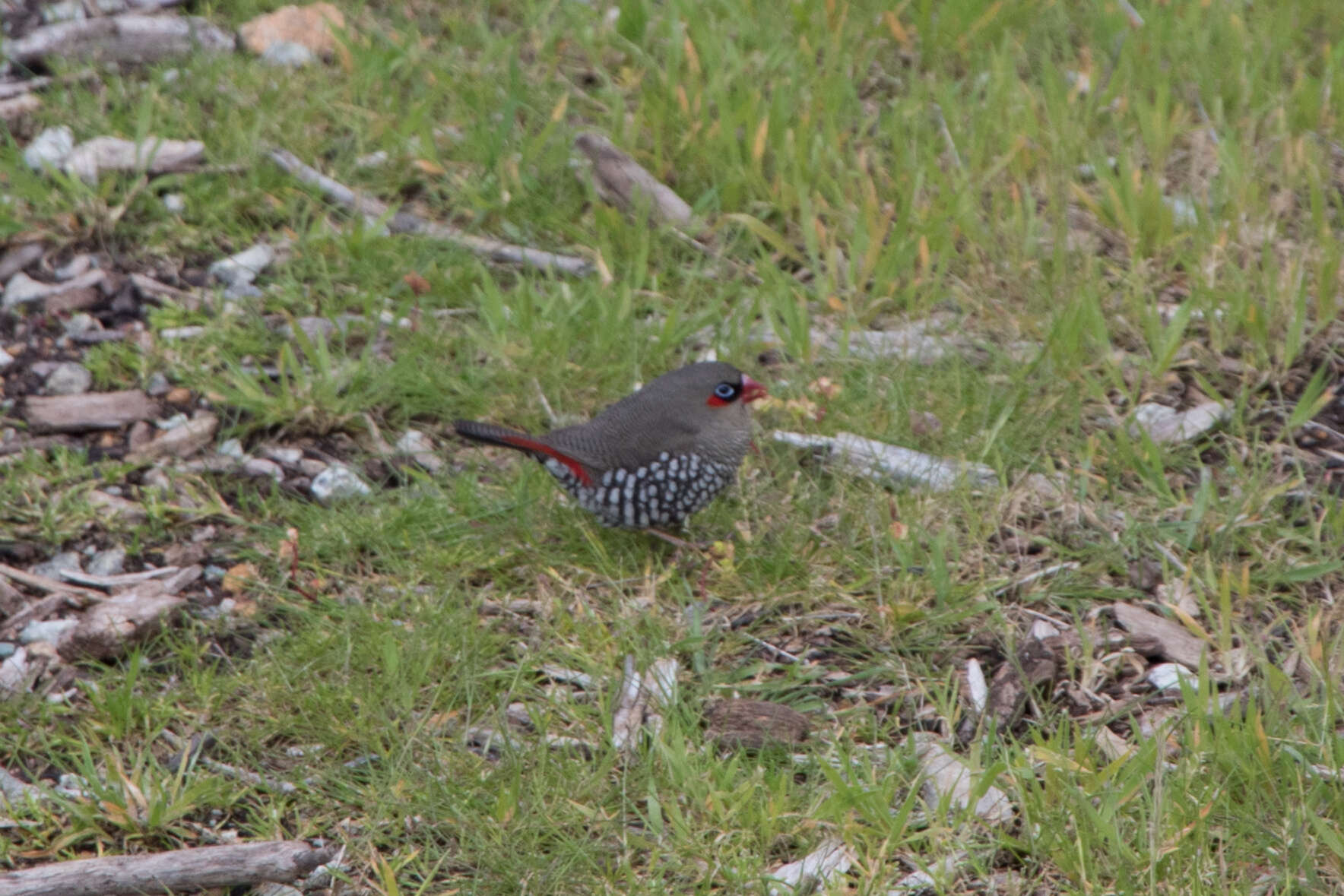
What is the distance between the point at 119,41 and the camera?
6.71 meters

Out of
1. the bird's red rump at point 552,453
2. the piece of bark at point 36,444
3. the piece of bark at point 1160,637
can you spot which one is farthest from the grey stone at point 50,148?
the piece of bark at point 1160,637

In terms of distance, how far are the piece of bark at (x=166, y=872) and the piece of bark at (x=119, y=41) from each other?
14.3ft

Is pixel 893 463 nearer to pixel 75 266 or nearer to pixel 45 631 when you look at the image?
pixel 45 631

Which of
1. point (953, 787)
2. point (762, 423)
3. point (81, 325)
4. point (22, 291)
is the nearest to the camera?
point (953, 787)

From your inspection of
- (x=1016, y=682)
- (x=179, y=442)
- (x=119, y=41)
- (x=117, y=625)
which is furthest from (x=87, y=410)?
(x=1016, y=682)

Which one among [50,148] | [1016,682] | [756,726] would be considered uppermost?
[50,148]

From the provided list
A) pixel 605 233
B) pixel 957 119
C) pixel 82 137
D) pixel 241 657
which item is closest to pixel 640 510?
pixel 241 657

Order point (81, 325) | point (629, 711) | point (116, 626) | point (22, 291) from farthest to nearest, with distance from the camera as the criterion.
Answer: point (22, 291) → point (81, 325) → point (116, 626) → point (629, 711)

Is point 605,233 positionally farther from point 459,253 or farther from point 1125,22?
point 1125,22

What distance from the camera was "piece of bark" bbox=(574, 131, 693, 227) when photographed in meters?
5.81

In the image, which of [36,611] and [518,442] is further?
[518,442]

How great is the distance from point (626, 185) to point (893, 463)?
1.90m

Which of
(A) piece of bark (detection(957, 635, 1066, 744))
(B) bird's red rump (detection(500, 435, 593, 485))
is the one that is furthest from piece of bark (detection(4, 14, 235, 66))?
(A) piece of bark (detection(957, 635, 1066, 744))

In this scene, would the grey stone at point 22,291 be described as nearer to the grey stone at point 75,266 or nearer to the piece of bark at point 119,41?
the grey stone at point 75,266
